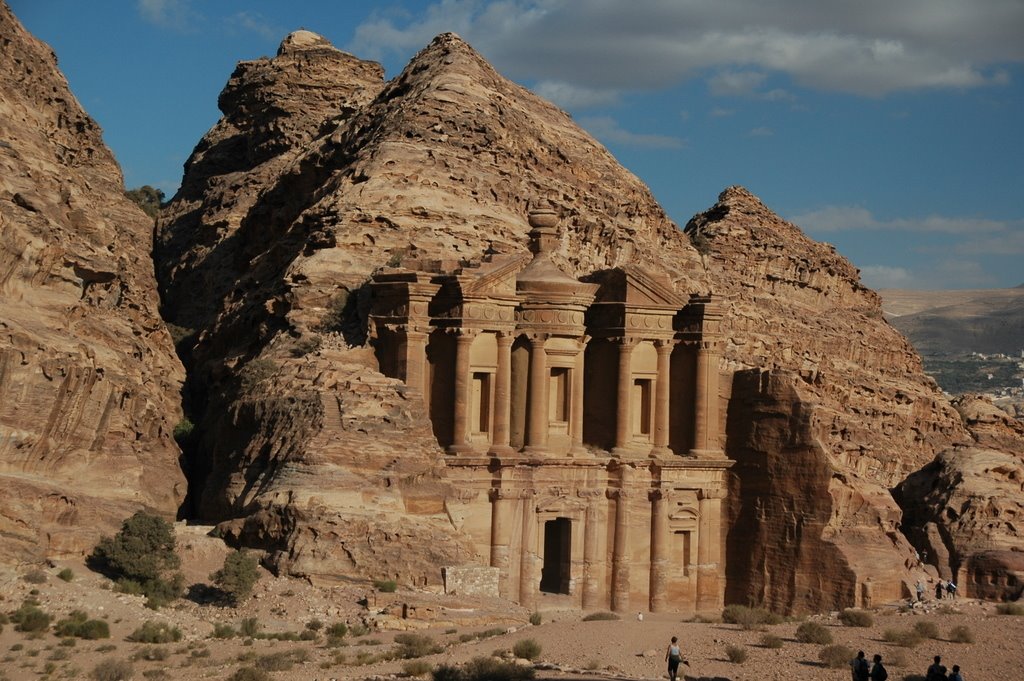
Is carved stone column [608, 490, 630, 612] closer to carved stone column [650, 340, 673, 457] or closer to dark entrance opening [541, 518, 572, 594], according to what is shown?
dark entrance opening [541, 518, 572, 594]

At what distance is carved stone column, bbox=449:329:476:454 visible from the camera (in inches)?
1996

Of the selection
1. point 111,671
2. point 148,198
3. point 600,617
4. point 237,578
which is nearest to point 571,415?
point 600,617

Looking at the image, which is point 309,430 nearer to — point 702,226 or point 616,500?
point 616,500

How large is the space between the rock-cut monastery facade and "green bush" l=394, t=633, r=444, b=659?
920 cm

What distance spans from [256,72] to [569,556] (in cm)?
3619

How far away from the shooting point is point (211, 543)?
144 ft

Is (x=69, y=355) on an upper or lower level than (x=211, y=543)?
upper

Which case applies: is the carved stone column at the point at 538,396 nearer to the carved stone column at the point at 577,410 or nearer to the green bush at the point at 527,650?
the carved stone column at the point at 577,410

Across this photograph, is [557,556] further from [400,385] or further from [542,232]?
[542,232]

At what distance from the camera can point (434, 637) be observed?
40.2m

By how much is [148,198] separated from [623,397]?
2071 inches

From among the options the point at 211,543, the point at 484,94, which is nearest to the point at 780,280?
the point at 484,94

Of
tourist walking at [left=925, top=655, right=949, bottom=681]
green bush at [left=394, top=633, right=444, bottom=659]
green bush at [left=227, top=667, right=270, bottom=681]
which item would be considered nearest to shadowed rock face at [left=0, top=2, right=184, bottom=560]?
green bush at [left=227, top=667, right=270, bottom=681]

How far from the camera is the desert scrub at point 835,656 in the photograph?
3633 cm
